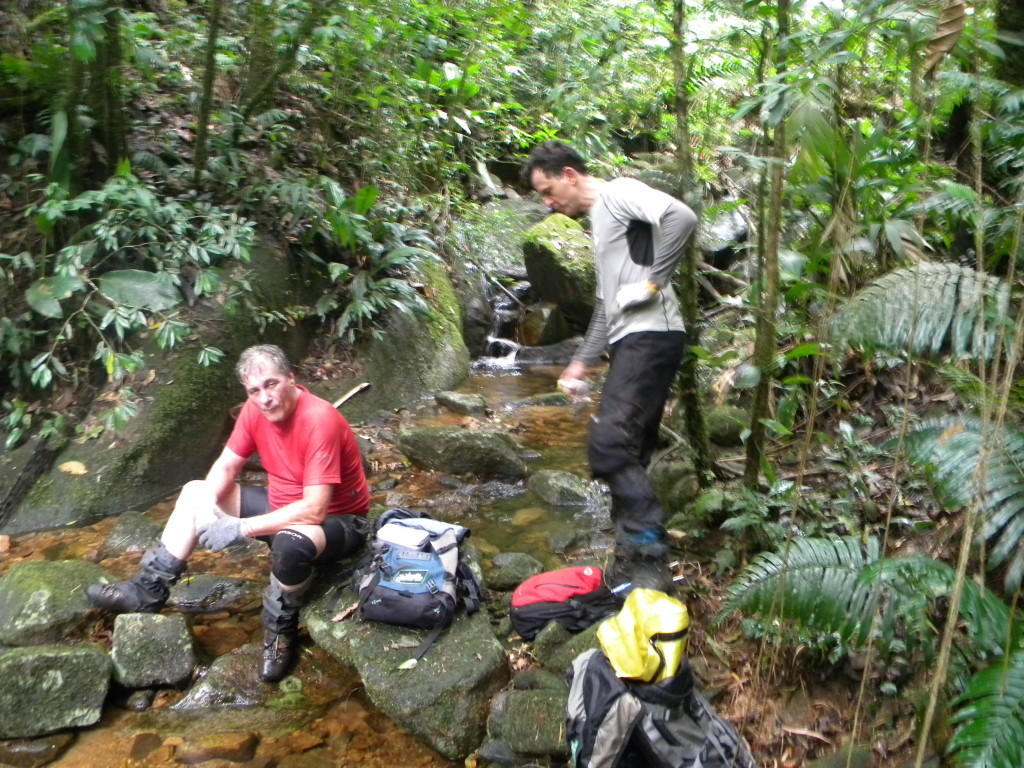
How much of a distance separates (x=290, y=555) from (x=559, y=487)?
244cm

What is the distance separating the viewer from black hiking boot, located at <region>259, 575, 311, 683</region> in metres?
3.48

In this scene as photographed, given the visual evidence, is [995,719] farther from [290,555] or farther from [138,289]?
[138,289]

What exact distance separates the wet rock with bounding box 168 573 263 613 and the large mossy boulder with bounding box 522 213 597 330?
23.3 ft

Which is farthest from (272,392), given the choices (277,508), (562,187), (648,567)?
(648,567)

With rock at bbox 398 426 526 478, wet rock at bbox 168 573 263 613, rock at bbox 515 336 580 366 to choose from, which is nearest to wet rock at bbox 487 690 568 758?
wet rock at bbox 168 573 263 613

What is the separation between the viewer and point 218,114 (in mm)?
6844

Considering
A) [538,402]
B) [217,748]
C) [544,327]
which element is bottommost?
[538,402]

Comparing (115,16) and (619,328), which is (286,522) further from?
(115,16)

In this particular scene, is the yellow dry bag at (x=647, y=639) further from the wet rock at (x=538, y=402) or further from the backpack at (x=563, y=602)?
the wet rock at (x=538, y=402)

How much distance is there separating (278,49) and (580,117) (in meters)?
3.04

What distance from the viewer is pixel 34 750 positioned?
3037 mm

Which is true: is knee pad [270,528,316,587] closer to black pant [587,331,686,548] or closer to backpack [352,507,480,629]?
backpack [352,507,480,629]

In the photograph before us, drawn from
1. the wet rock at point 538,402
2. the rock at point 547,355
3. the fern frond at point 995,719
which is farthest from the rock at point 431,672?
the rock at point 547,355

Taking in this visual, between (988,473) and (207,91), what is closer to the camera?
(988,473)
